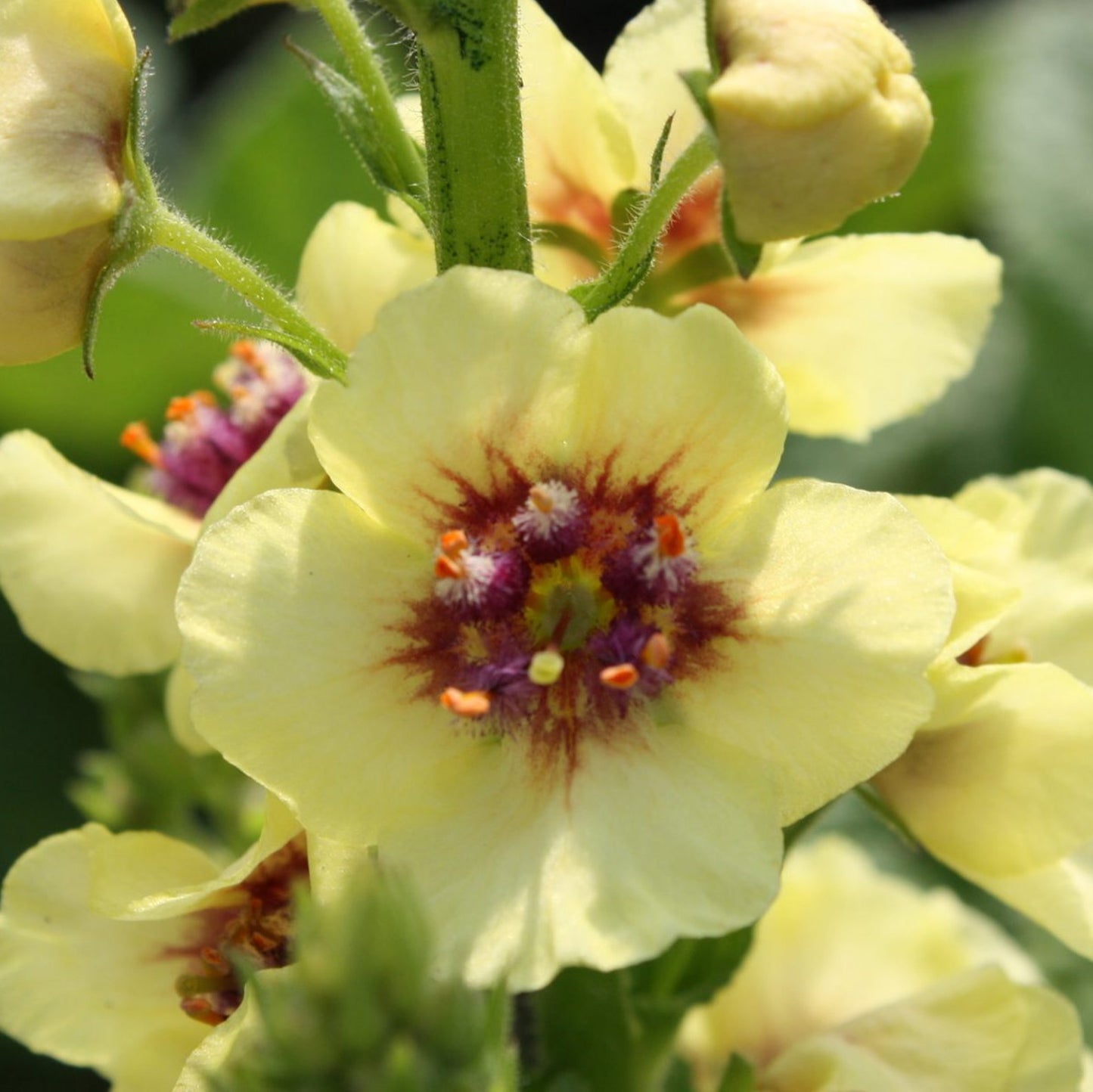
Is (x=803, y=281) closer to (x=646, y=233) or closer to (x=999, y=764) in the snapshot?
(x=646, y=233)

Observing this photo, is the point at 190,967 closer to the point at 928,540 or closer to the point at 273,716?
the point at 273,716

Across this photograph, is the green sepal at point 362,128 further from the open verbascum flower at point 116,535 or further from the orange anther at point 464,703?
the orange anther at point 464,703

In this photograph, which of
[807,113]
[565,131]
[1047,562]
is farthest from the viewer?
[1047,562]

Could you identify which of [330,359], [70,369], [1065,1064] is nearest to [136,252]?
[330,359]

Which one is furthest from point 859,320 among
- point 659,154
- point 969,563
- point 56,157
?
point 56,157

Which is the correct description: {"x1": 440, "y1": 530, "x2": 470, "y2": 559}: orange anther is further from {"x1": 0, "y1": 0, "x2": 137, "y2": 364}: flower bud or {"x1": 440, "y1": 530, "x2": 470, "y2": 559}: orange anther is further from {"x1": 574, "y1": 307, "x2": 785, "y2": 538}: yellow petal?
{"x1": 0, "y1": 0, "x2": 137, "y2": 364}: flower bud

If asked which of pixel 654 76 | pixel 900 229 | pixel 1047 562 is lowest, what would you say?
pixel 900 229

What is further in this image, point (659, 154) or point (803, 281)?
point (803, 281)

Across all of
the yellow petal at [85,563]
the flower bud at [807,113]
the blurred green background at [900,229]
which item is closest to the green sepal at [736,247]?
the flower bud at [807,113]
